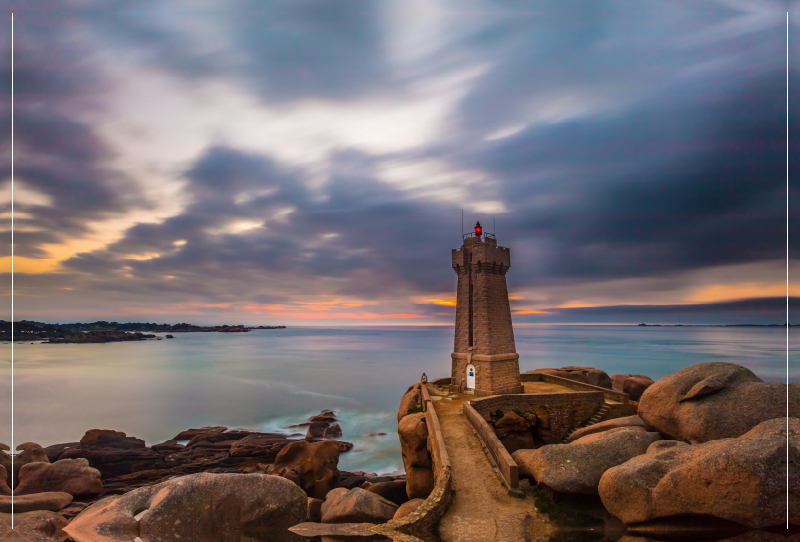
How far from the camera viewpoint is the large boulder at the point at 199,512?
34.3ft

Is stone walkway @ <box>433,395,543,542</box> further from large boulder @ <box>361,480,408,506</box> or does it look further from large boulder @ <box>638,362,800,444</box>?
large boulder @ <box>638,362,800,444</box>

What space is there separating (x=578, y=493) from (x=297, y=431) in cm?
2737

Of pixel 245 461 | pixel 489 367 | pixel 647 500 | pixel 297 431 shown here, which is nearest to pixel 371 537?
pixel 647 500

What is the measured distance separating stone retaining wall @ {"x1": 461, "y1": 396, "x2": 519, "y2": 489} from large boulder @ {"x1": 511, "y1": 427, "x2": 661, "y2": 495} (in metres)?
0.66

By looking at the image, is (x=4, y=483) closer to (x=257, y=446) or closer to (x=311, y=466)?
(x=257, y=446)

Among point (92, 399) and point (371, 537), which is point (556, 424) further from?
point (92, 399)

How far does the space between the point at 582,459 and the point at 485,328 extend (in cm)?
1172

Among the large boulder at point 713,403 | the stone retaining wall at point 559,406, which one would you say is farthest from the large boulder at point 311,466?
the large boulder at point 713,403

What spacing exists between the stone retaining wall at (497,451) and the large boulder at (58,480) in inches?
669

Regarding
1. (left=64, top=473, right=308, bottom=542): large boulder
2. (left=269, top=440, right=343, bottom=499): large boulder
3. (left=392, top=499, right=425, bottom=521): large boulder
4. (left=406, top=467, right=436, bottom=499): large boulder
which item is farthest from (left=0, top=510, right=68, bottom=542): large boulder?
(left=406, top=467, right=436, bottom=499): large boulder

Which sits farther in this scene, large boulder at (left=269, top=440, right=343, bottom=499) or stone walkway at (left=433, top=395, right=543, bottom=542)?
large boulder at (left=269, top=440, right=343, bottom=499)

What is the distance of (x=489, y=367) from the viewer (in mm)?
21578

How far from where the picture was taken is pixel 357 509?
12.5 meters

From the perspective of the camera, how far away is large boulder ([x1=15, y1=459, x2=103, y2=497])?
16477 mm
